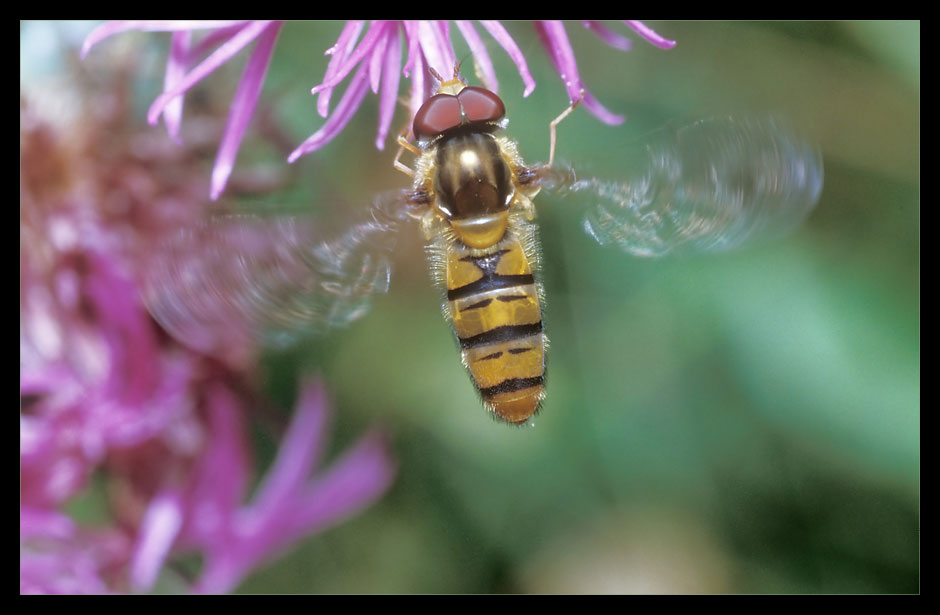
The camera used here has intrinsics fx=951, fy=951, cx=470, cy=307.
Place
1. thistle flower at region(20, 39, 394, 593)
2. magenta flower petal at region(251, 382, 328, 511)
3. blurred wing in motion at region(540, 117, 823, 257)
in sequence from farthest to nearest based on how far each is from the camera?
magenta flower petal at region(251, 382, 328, 511)
thistle flower at region(20, 39, 394, 593)
blurred wing in motion at region(540, 117, 823, 257)

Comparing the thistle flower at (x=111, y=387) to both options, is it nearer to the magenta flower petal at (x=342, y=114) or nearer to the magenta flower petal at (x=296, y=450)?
the magenta flower petal at (x=296, y=450)

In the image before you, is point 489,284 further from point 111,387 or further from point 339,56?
point 111,387

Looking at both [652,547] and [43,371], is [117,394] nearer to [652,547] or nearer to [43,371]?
[43,371]

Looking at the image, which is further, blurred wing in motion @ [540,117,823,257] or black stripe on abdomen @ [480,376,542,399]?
black stripe on abdomen @ [480,376,542,399]

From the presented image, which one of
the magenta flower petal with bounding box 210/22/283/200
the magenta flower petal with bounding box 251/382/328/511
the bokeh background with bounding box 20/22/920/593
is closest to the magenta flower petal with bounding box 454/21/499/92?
the magenta flower petal with bounding box 210/22/283/200

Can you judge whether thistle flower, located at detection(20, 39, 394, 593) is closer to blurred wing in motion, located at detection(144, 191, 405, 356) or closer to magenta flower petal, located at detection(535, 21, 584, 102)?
blurred wing in motion, located at detection(144, 191, 405, 356)

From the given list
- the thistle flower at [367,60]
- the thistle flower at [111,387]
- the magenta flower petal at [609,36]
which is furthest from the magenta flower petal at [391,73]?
the thistle flower at [111,387]

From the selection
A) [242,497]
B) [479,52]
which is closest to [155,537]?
[242,497]
